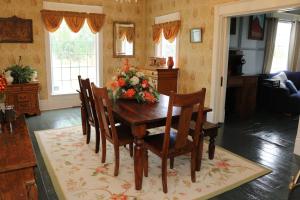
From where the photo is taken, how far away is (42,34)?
530 cm

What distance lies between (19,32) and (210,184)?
4.70 m

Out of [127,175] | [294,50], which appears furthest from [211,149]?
[294,50]

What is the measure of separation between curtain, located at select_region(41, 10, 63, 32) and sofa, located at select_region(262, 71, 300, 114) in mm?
4857

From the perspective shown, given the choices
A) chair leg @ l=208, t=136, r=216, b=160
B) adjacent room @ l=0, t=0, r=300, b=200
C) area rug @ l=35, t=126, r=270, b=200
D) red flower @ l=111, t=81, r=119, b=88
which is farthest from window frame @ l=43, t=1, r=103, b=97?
chair leg @ l=208, t=136, r=216, b=160

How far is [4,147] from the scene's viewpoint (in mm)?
1748

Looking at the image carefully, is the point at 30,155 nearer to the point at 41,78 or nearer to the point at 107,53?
the point at 41,78

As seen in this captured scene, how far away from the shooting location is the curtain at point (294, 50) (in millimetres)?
6527

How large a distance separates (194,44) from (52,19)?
9.93 feet

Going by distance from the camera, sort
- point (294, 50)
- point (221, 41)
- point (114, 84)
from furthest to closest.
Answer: point (294, 50)
point (221, 41)
point (114, 84)

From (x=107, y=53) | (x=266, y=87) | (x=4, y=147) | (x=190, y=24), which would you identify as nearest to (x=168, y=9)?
(x=190, y=24)

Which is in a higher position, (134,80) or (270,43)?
(270,43)

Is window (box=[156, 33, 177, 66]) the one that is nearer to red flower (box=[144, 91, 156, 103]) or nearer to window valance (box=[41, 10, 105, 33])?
window valance (box=[41, 10, 105, 33])

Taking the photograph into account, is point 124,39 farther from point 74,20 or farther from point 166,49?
point 74,20

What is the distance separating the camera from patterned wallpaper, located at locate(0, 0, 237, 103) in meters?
4.61
